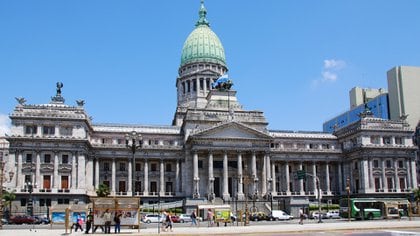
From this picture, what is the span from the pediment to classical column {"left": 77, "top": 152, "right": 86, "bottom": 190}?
22.1m

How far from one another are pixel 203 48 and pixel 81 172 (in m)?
48.4

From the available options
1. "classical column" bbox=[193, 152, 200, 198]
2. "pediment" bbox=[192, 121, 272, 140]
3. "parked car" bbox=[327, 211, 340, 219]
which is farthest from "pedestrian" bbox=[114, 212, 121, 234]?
"pediment" bbox=[192, 121, 272, 140]

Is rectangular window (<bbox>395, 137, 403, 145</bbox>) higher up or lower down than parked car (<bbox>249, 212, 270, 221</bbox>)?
higher up

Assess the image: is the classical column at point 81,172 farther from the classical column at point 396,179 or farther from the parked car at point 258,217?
the classical column at point 396,179

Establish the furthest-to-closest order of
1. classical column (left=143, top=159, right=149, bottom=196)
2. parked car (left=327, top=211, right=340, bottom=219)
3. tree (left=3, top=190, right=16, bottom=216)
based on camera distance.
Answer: classical column (left=143, top=159, right=149, bottom=196) → parked car (left=327, top=211, right=340, bottom=219) → tree (left=3, top=190, right=16, bottom=216)

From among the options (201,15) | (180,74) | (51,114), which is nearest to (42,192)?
(51,114)

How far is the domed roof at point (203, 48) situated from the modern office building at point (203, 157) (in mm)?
12352

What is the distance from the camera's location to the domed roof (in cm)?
12425

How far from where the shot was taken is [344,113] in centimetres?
17425

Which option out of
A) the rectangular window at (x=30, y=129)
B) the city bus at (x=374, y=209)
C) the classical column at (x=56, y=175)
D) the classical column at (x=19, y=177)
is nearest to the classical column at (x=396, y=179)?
the city bus at (x=374, y=209)

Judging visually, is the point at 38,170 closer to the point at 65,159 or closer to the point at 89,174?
the point at 65,159

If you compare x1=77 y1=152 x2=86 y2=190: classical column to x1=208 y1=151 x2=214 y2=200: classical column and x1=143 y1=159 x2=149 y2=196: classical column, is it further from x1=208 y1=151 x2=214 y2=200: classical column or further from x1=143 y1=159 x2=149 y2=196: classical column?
x1=208 y1=151 x2=214 y2=200: classical column

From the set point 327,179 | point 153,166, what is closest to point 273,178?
point 327,179

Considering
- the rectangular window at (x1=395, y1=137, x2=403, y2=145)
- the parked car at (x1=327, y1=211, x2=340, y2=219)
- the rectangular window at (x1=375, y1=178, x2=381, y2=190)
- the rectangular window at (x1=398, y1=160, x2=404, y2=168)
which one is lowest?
the parked car at (x1=327, y1=211, x2=340, y2=219)
